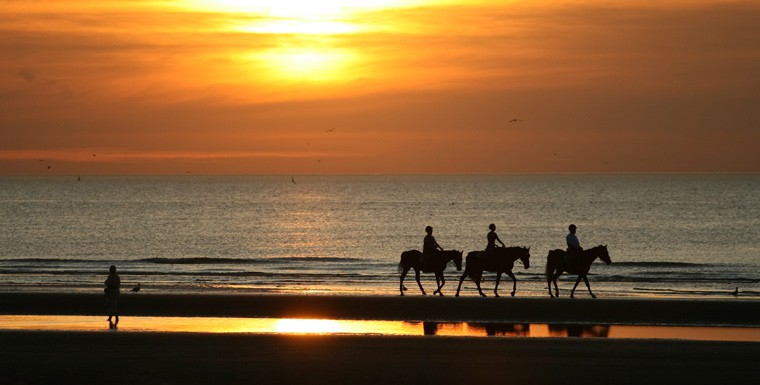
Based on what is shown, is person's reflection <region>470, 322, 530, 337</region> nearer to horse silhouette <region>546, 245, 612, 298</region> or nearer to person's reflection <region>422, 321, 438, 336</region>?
person's reflection <region>422, 321, 438, 336</region>

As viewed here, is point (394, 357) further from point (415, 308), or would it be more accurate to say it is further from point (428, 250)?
point (428, 250)

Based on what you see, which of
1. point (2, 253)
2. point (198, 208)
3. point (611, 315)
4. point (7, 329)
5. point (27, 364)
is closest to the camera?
point (27, 364)

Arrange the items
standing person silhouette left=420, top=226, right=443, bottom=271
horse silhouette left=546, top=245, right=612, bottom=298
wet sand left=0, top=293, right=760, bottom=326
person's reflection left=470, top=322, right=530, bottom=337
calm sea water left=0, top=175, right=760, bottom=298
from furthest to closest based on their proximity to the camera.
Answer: calm sea water left=0, top=175, right=760, bottom=298, standing person silhouette left=420, top=226, right=443, bottom=271, horse silhouette left=546, top=245, right=612, bottom=298, wet sand left=0, top=293, right=760, bottom=326, person's reflection left=470, top=322, right=530, bottom=337

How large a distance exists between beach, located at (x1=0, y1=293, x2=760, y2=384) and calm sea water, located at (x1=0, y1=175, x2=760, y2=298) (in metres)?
12.1

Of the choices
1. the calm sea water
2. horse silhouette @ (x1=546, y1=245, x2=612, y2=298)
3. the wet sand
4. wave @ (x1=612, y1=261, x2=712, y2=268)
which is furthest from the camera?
wave @ (x1=612, y1=261, x2=712, y2=268)

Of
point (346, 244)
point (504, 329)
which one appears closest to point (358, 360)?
point (504, 329)

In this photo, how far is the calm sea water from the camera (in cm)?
4309

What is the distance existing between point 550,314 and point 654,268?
33608 millimetres

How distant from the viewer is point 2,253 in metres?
77.1

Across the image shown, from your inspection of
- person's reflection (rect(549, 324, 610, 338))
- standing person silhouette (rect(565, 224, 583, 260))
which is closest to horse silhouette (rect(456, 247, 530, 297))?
standing person silhouette (rect(565, 224, 583, 260))

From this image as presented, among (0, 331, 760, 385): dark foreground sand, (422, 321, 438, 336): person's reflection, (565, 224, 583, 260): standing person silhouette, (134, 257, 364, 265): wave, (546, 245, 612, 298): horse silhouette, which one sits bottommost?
(0, 331, 760, 385): dark foreground sand

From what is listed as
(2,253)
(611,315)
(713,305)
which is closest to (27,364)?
(611,315)

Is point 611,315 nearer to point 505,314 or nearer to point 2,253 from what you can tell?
point 505,314

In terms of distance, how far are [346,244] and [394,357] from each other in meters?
66.8
